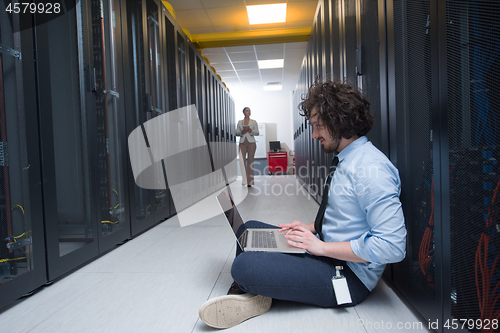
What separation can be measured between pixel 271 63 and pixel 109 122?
6.25m

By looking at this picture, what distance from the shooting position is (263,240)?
1.31 metres

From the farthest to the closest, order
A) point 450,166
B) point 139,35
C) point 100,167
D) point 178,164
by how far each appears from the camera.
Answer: point 178,164 < point 139,35 < point 100,167 < point 450,166

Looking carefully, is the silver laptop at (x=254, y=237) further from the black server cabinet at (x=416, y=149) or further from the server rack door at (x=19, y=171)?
the server rack door at (x=19, y=171)

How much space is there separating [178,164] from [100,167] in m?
1.57

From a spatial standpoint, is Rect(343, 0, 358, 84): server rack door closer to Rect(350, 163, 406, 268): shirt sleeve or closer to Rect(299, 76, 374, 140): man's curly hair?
Rect(299, 76, 374, 140): man's curly hair

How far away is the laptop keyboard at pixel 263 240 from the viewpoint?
4.01 feet

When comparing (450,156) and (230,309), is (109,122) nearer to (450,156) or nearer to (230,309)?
(230,309)

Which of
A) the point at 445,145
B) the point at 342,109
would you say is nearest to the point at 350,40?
the point at 342,109

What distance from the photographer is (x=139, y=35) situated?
269cm

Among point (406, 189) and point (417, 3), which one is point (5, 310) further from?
point (417, 3)

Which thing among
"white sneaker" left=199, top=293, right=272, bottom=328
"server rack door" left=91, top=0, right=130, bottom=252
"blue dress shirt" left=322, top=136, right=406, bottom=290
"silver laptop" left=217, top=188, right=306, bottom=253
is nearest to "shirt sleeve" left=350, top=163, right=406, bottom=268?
"blue dress shirt" left=322, top=136, right=406, bottom=290

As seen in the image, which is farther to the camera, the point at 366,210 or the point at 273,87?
the point at 273,87

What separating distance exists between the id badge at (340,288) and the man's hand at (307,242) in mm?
110

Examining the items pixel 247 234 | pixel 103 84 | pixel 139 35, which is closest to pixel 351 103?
pixel 247 234
